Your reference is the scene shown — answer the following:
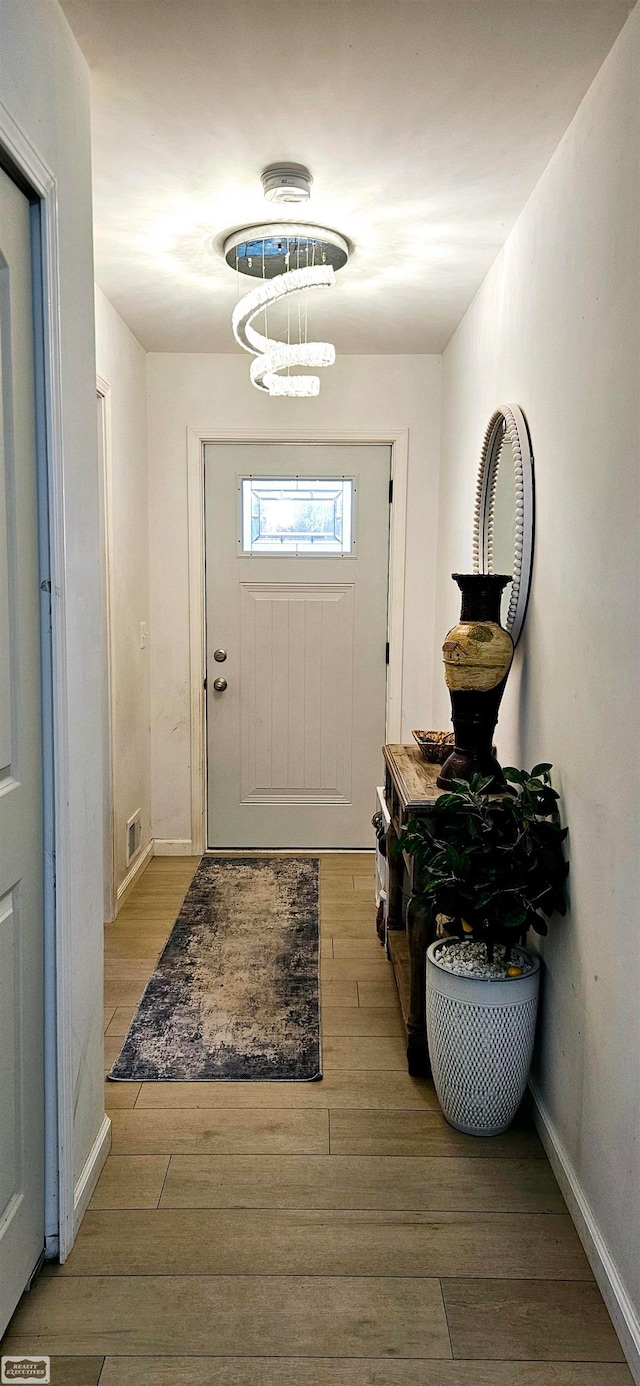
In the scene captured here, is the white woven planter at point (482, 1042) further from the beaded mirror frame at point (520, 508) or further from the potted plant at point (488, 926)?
the beaded mirror frame at point (520, 508)

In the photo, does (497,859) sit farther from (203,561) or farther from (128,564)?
(203,561)

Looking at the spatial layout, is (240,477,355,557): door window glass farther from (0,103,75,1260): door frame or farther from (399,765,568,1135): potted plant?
(0,103,75,1260): door frame

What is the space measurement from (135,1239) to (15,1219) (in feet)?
1.06

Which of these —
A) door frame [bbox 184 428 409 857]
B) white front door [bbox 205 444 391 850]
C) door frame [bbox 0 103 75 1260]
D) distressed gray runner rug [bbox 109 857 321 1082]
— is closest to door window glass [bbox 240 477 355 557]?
white front door [bbox 205 444 391 850]

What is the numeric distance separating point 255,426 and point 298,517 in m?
0.45

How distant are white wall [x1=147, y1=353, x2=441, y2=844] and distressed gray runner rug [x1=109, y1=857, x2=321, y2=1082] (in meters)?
0.99

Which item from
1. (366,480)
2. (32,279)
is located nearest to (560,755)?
(32,279)

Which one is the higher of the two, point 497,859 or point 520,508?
point 520,508

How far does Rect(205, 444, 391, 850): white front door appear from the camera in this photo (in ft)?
13.7

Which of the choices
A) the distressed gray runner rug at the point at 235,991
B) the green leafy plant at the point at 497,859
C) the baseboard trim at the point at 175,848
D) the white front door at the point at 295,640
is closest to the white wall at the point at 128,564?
the baseboard trim at the point at 175,848

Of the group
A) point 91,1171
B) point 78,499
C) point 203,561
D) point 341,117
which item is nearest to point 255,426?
point 203,561

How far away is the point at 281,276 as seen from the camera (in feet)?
8.14

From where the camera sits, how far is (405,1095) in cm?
232

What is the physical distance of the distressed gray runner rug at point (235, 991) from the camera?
2457 mm
